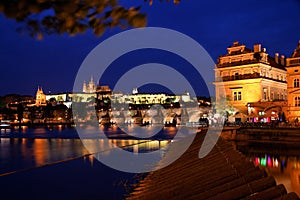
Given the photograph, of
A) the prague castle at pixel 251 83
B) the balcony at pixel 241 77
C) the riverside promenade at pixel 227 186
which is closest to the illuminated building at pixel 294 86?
the prague castle at pixel 251 83

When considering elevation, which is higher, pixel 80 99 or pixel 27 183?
pixel 80 99

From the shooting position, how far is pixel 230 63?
54.1 meters

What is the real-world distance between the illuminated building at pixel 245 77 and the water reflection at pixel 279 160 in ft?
58.8

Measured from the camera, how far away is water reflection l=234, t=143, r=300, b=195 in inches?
701

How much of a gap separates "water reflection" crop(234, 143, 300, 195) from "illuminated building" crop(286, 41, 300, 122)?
11219 mm

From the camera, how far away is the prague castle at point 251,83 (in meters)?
48.9

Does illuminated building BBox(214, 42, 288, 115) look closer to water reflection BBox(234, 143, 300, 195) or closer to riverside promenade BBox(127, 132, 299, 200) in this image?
water reflection BBox(234, 143, 300, 195)

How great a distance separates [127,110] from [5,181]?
4847 inches

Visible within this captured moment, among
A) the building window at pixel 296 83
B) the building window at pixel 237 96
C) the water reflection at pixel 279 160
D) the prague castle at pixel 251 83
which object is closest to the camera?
→ the water reflection at pixel 279 160

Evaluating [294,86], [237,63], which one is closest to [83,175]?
[294,86]

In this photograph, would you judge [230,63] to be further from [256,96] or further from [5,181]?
[5,181]

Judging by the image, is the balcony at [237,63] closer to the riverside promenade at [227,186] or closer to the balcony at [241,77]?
the balcony at [241,77]

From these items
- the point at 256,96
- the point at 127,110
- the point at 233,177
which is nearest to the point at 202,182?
the point at 233,177

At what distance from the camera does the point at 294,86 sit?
43625 millimetres
